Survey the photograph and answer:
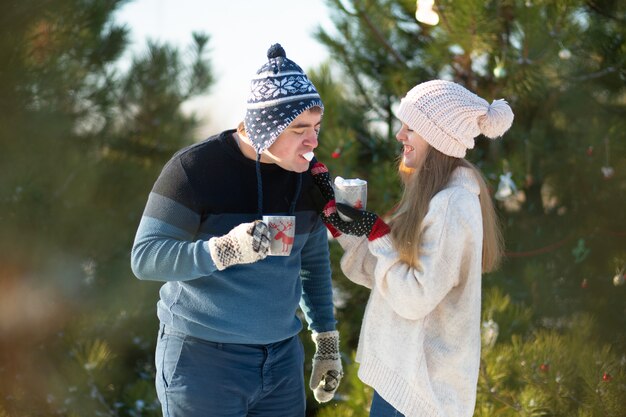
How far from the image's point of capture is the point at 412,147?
2182 millimetres

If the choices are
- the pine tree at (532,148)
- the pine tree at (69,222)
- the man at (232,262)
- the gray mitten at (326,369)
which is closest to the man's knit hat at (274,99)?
the man at (232,262)

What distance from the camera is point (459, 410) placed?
6.88ft

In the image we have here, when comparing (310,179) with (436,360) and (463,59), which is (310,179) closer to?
(436,360)

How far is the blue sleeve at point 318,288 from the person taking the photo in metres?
2.38

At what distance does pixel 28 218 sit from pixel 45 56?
2.63ft

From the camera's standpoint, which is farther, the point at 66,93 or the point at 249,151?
the point at 66,93

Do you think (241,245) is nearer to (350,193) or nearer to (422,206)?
(350,193)

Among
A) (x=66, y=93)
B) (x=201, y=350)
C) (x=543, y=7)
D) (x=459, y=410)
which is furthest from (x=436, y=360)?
(x=66, y=93)

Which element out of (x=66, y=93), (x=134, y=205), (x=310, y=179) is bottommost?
(x=134, y=205)

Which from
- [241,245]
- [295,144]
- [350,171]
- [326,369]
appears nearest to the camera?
[241,245]

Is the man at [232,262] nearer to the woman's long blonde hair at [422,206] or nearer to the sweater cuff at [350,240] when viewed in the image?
the sweater cuff at [350,240]

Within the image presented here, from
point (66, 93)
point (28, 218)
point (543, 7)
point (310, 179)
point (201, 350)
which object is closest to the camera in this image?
point (201, 350)

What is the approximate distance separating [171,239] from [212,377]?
378 mm

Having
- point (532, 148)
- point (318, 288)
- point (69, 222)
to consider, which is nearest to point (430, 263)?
point (318, 288)
